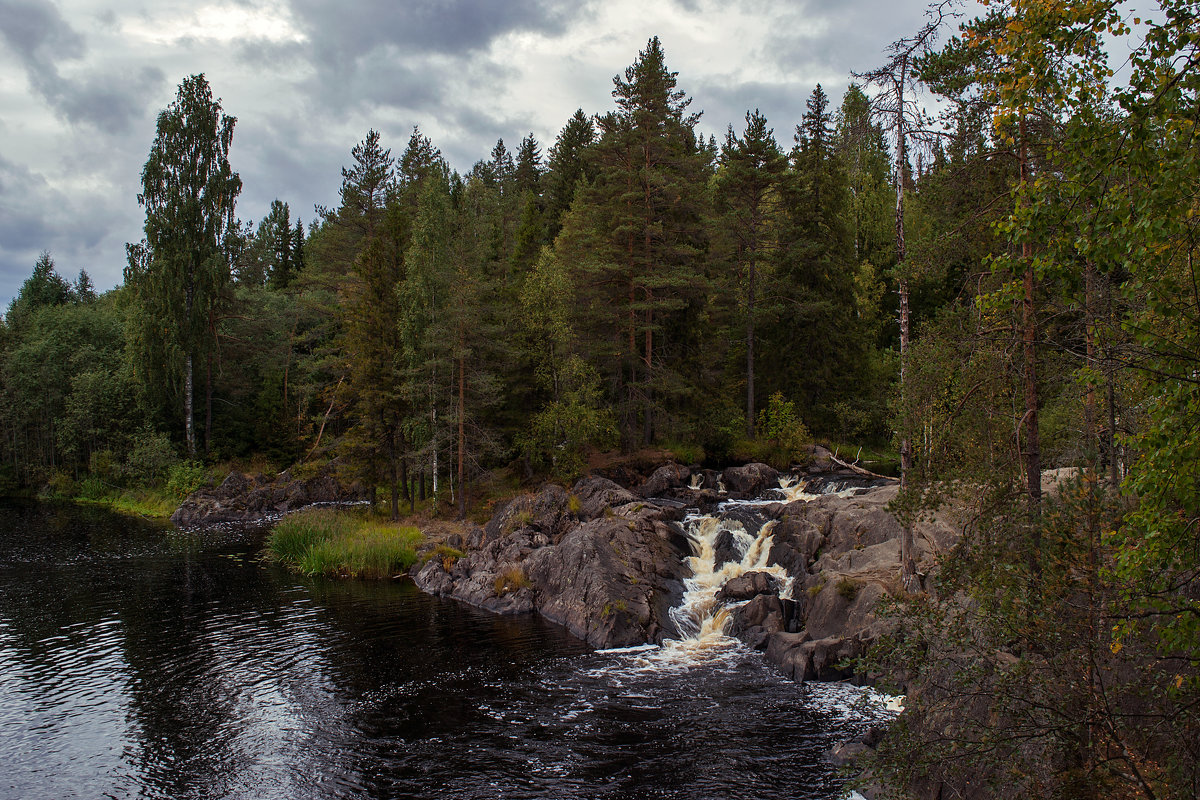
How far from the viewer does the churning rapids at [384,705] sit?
1229 cm

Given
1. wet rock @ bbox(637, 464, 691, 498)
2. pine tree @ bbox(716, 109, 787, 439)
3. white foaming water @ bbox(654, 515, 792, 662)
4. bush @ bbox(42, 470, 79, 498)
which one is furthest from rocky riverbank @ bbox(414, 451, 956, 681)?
bush @ bbox(42, 470, 79, 498)

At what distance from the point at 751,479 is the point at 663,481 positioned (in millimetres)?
4557

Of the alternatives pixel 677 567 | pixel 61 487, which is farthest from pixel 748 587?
pixel 61 487

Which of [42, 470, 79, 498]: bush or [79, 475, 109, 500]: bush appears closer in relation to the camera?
[79, 475, 109, 500]: bush

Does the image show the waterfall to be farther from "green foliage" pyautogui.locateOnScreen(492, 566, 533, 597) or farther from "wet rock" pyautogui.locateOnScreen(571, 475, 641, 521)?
"green foliage" pyautogui.locateOnScreen(492, 566, 533, 597)

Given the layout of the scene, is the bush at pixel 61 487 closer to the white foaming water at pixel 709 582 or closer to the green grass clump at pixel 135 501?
the green grass clump at pixel 135 501

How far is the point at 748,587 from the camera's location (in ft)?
70.8

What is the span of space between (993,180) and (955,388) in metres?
3.81

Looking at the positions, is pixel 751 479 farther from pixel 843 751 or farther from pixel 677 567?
pixel 843 751

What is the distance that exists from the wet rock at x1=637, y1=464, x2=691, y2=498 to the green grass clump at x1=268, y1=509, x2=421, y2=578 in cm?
1144

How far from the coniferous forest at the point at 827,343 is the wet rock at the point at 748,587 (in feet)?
17.9

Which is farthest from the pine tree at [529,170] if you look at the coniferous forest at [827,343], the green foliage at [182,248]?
the green foliage at [182,248]

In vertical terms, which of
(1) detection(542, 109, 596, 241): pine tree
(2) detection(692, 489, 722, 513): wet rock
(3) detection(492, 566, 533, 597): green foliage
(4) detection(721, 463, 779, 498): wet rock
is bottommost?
(3) detection(492, 566, 533, 597): green foliage

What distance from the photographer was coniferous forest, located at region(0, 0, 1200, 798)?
6785 mm
